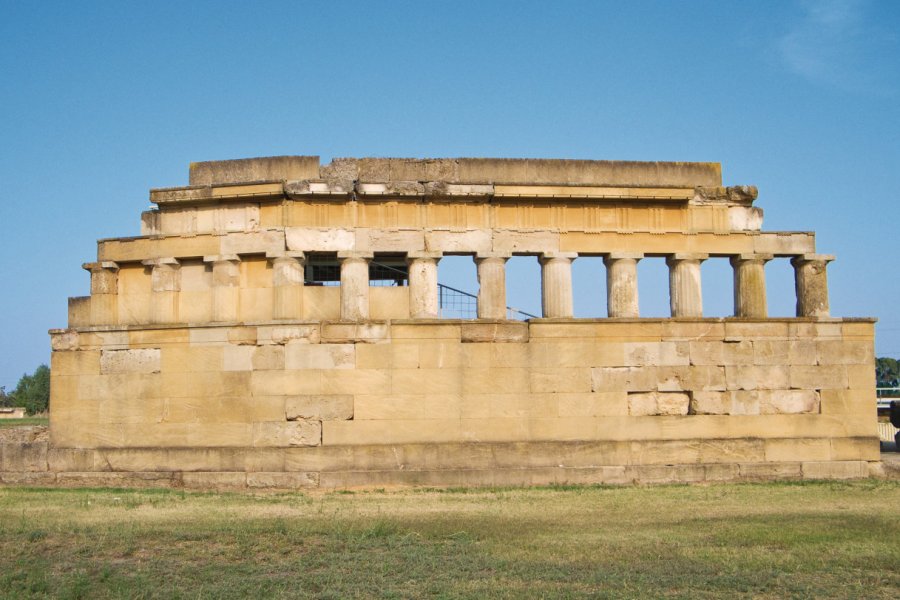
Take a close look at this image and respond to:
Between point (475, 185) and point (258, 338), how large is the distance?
19.2ft

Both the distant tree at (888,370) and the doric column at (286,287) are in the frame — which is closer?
the doric column at (286,287)

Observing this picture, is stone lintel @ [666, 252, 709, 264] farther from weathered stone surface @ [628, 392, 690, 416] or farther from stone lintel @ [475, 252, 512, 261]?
stone lintel @ [475, 252, 512, 261]

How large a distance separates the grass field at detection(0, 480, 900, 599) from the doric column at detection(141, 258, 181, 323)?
4909 mm

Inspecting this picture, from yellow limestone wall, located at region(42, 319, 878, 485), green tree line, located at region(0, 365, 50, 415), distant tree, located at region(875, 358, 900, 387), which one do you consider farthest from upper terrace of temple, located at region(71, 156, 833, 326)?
distant tree, located at region(875, 358, 900, 387)

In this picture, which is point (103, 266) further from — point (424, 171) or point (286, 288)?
point (424, 171)

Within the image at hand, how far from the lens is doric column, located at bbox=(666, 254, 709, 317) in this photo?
21.5 metres

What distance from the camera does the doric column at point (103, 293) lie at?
21297 mm

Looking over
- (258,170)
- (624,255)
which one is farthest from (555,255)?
(258,170)

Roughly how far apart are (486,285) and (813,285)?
25.7ft

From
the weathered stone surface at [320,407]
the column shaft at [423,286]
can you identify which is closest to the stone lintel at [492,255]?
the column shaft at [423,286]

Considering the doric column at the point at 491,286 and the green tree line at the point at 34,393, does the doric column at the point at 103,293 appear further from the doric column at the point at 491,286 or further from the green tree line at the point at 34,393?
the green tree line at the point at 34,393

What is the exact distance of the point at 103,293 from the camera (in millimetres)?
21328

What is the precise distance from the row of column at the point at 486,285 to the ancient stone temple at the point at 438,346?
0.16 feet

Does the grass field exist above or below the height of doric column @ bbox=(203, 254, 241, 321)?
below
